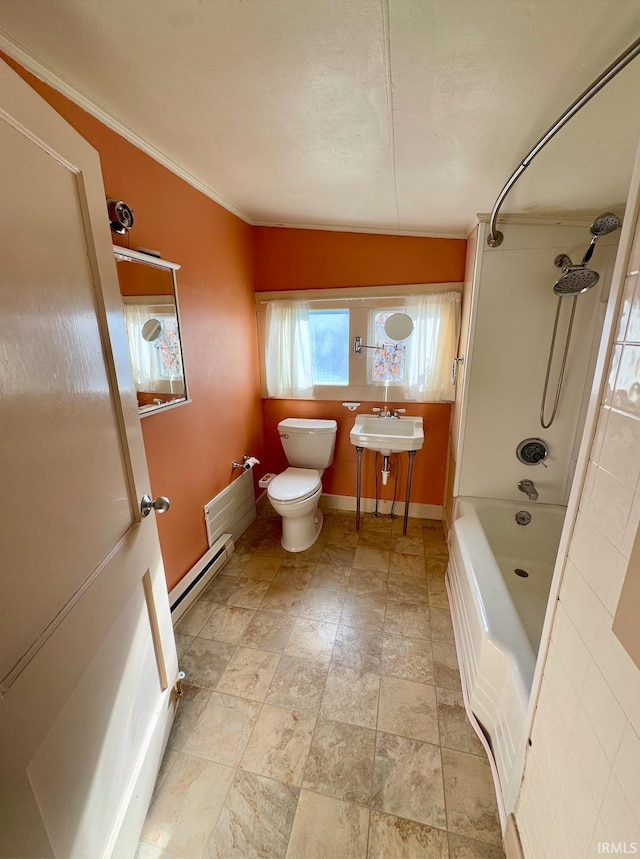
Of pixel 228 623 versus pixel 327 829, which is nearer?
pixel 327 829

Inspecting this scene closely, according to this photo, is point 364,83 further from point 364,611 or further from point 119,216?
point 364,611

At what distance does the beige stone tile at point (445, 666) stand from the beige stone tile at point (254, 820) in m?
0.71

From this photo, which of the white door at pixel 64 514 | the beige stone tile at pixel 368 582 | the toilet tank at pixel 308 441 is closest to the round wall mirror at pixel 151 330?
the white door at pixel 64 514

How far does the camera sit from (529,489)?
1.90 meters

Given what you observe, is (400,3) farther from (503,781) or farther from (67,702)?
(503,781)

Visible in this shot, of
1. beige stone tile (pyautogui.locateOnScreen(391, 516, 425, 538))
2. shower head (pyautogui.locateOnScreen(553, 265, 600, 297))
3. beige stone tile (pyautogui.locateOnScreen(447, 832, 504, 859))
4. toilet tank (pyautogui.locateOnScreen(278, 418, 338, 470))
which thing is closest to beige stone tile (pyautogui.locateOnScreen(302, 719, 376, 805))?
beige stone tile (pyautogui.locateOnScreen(447, 832, 504, 859))

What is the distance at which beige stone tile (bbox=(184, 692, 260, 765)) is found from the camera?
1233mm

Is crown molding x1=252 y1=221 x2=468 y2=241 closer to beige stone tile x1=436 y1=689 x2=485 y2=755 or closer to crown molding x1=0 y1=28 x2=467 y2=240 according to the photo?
crown molding x1=0 y1=28 x2=467 y2=240

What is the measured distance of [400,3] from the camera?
27.0 inches

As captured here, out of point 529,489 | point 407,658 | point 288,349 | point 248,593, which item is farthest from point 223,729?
point 288,349

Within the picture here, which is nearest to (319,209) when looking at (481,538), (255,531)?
(481,538)

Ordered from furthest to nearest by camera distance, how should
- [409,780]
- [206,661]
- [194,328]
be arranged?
[194,328]
[206,661]
[409,780]

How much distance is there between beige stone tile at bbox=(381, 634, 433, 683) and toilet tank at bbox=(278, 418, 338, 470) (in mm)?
1209

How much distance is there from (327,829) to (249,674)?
59cm
